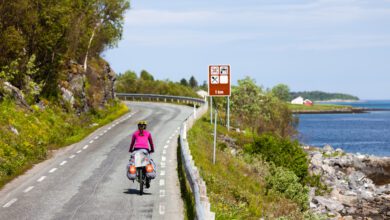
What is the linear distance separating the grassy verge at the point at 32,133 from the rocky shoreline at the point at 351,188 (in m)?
12.7

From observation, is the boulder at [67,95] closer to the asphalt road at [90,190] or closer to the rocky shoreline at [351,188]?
the asphalt road at [90,190]

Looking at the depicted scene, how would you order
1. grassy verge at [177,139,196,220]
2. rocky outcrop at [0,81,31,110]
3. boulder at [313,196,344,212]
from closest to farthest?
grassy verge at [177,139,196,220] < boulder at [313,196,344,212] < rocky outcrop at [0,81,31,110]

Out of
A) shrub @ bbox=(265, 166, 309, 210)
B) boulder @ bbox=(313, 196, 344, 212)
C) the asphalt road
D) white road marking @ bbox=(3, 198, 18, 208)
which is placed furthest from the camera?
boulder @ bbox=(313, 196, 344, 212)

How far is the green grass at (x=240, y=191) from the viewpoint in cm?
1435

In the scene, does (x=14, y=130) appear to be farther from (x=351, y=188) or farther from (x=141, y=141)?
(x=351, y=188)

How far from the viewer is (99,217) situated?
494 inches

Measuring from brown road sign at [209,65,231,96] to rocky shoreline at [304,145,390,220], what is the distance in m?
7.69

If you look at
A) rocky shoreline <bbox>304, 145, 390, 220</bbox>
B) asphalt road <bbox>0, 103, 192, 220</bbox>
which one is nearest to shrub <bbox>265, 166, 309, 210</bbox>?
rocky shoreline <bbox>304, 145, 390, 220</bbox>

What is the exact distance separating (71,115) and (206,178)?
2001 centimetres

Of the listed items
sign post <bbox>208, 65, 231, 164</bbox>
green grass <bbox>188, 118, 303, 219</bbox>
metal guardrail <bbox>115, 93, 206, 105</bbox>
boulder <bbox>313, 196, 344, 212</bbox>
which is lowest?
boulder <bbox>313, 196, 344, 212</bbox>

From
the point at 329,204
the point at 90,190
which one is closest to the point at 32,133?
the point at 90,190

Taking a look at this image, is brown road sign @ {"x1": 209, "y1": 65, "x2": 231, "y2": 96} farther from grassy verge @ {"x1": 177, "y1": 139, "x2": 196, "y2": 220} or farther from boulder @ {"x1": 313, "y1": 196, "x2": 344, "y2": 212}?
boulder @ {"x1": 313, "y1": 196, "x2": 344, "y2": 212}

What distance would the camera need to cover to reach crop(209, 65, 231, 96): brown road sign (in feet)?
68.6

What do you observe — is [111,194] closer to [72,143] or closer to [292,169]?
[72,143]
